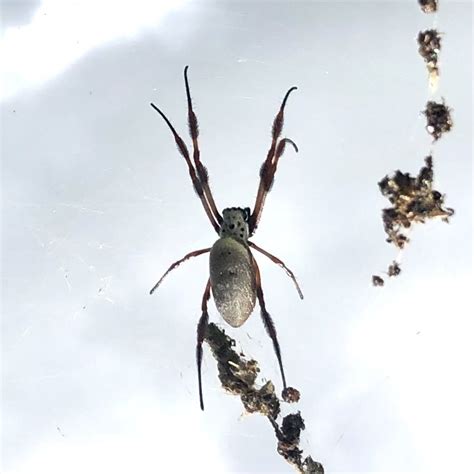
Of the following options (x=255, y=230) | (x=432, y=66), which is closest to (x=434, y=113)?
(x=432, y=66)

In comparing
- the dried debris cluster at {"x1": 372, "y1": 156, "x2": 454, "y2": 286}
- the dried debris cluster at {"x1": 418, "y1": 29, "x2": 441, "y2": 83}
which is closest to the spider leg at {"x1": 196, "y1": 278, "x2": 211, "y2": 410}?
the dried debris cluster at {"x1": 372, "y1": 156, "x2": 454, "y2": 286}

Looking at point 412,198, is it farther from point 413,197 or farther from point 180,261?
point 180,261

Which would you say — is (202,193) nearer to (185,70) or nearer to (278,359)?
(185,70)

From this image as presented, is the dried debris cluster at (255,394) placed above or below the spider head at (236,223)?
below

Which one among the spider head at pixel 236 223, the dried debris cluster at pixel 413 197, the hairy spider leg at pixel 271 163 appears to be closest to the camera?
the dried debris cluster at pixel 413 197

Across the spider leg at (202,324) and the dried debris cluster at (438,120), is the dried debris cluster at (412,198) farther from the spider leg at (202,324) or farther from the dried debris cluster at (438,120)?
the spider leg at (202,324)

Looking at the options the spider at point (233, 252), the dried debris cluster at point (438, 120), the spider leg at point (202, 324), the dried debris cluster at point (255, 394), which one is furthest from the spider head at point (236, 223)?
the dried debris cluster at point (438, 120)

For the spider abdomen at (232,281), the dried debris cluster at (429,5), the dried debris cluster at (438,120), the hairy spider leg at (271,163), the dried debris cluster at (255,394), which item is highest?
the dried debris cluster at (429,5)
